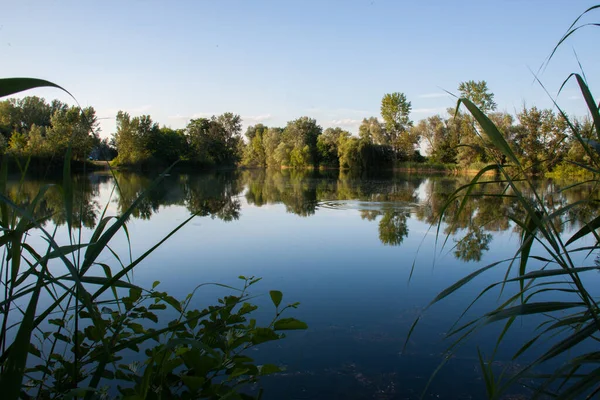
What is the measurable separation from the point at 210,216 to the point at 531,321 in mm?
7267

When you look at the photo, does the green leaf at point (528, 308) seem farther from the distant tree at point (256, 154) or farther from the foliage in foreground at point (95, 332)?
the distant tree at point (256, 154)

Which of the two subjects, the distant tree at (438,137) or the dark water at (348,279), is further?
the distant tree at (438,137)

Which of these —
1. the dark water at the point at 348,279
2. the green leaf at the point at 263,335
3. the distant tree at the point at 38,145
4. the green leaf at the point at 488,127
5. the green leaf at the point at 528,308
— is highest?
the distant tree at the point at 38,145

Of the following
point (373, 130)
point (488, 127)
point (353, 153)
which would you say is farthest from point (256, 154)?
point (488, 127)

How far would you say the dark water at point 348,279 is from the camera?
270cm

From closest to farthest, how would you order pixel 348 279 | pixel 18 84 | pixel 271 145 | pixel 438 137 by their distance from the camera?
pixel 18 84, pixel 348 279, pixel 438 137, pixel 271 145

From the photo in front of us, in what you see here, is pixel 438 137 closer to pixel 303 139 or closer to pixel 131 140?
pixel 303 139

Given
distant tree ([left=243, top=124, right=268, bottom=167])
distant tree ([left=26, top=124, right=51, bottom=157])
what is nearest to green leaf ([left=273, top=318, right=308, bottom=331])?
distant tree ([left=26, top=124, right=51, bottom=157])

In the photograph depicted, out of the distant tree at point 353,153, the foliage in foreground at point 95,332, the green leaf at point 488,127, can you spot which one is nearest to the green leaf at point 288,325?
the foliage in foreground at point 95,332

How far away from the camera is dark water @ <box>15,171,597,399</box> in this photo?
2.70 m

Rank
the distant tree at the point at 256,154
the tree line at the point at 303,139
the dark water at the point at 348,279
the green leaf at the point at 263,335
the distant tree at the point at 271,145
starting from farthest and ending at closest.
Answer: the distant tree at the point at 256,154
the distant tree at the point at 271,145
the tree line at the point at 303,139
the dark water at the point at 348,279
the green leaf at the point at 263,335

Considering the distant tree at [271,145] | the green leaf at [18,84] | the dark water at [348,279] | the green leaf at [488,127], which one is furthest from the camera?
the distant tree at [271,145]

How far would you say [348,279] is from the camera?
4.80 meters

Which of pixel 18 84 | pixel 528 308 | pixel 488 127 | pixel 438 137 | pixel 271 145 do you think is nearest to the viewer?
pixel 18 84
